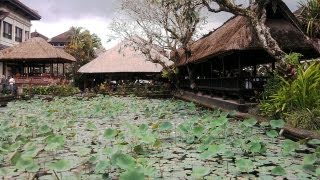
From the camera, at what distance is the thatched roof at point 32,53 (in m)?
28.0

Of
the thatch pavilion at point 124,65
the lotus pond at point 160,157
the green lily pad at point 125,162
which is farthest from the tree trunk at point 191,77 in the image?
the green lily pad at point 125,162

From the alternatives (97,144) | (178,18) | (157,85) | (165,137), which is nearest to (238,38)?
(165,137)

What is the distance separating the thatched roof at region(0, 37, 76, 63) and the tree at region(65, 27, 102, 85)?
9.62 metres

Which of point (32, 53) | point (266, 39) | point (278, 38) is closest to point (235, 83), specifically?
point (278, 38)

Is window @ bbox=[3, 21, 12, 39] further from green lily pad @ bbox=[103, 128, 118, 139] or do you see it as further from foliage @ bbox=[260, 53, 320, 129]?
green lily pad @ bbox=[103, 128, 118, 139]

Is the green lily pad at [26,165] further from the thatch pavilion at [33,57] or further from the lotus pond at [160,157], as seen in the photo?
the thatch pavilion at [33,57]

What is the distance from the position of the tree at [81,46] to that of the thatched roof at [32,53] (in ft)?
31.6

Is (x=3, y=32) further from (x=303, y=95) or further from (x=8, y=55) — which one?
(x=303, y=95)

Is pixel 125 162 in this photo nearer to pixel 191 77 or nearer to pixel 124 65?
pixel 191 77

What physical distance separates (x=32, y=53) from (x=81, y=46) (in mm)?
15275

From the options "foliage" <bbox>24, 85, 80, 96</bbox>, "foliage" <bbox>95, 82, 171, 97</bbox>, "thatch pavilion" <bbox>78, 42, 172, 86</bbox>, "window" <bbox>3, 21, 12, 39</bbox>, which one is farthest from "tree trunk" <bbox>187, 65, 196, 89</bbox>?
"window" <bbox>3, 21, 12, 39</bbox>

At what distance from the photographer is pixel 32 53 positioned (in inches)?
1124

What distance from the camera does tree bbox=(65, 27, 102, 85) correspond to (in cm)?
4203

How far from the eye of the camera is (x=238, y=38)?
12.5 metres
